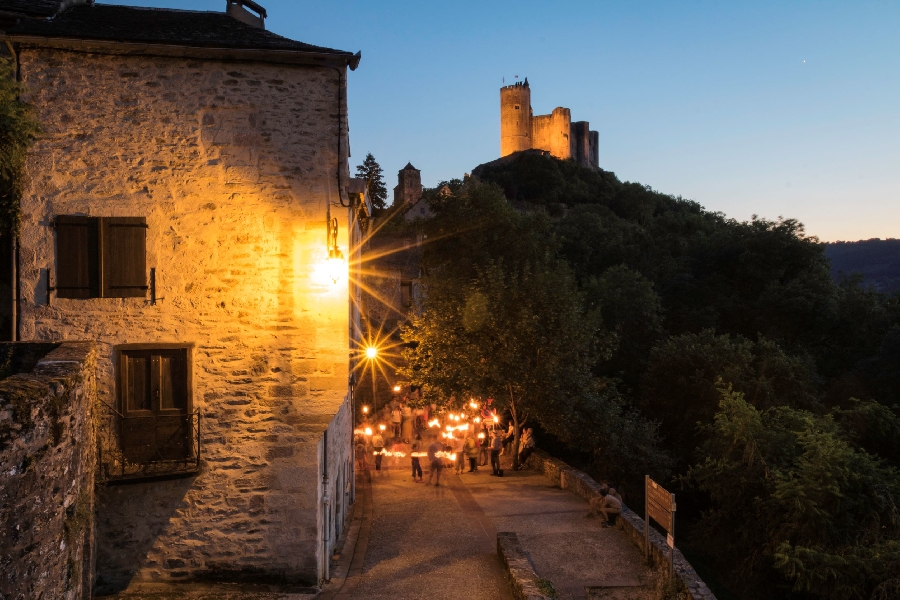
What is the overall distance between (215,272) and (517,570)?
19.8 ft

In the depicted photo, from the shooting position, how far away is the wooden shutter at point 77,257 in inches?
354

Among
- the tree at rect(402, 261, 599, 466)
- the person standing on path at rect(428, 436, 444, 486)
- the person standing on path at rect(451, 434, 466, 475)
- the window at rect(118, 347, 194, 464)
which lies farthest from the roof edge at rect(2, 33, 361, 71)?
the person standing on path at rect(451, 434, 466, 475)

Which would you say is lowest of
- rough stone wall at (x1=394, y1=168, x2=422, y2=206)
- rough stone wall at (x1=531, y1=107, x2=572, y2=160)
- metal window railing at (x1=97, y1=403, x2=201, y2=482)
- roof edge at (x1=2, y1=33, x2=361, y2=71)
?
metal window railing at (x1=97, y1=403, x2=201, y2=482)

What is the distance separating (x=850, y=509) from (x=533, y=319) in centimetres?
910

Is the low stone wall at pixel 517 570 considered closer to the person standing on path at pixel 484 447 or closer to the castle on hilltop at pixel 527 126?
the person standing on path at pixel 484 447

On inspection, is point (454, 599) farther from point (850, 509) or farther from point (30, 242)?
point (850, 509)

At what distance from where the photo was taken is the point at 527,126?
84.7 metres

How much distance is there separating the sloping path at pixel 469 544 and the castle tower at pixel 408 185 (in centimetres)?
→ 4915

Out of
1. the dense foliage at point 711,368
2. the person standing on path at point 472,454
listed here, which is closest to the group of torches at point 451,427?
the person standing on path at point 472,454

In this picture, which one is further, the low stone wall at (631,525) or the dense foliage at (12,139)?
the low stone wall at (631,525)

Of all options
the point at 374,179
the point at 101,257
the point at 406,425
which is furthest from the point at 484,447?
the point at 374,179

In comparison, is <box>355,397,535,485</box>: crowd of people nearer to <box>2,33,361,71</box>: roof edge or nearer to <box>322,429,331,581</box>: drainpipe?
<box>322,429,331,581</box>: drainpipe

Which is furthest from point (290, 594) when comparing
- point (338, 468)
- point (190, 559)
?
point (338, 468)

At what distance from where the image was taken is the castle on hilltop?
83.7 m
